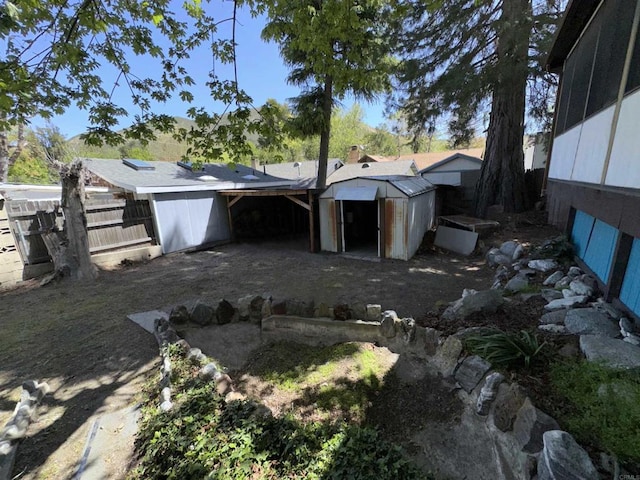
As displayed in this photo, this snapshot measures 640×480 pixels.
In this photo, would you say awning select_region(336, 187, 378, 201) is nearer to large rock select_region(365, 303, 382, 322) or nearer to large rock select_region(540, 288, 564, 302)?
large rock select_region(365, 303, 382, 322)

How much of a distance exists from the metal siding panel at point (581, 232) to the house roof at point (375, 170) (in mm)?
11561

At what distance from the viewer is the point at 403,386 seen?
3160 mm

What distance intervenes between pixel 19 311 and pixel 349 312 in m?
6.36

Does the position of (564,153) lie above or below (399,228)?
above

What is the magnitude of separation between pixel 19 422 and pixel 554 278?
6.86 metres

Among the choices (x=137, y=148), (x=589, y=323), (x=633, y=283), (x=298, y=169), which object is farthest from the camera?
(x=137, y=148)

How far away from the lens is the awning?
8.19 meters

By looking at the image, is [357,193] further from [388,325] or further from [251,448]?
[251,448]

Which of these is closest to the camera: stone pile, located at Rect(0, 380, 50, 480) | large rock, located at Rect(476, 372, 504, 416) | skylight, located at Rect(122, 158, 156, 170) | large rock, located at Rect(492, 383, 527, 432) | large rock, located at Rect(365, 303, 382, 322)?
large rock, located at Rect(492, 383, 527, 432)

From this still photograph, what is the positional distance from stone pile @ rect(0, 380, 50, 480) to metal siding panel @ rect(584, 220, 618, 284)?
642 centimetres

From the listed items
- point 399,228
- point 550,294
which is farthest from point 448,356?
point 399,228

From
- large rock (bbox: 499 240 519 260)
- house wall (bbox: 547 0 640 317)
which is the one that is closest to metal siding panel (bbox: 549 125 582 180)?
house wall (bbox: 547 0 640 317)

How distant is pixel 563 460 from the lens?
5.39ft

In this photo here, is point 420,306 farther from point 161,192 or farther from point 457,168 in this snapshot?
point 457,168
